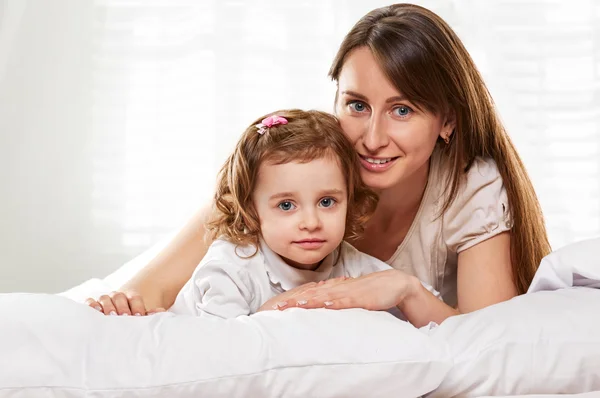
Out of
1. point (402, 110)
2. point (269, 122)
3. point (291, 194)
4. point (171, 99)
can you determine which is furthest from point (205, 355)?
point (171, 99)

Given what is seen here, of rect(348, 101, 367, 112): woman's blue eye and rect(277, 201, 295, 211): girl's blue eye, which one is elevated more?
rect(348, 101, 367, 112): woman's blue eye

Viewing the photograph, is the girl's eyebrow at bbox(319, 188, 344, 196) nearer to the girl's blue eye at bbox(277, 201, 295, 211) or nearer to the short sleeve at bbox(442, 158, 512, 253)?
the girl's blue eye at bbox(277, 201, 295, 211)

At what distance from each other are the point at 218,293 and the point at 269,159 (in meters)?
0.28

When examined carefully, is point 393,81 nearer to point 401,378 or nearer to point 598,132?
point 401,378

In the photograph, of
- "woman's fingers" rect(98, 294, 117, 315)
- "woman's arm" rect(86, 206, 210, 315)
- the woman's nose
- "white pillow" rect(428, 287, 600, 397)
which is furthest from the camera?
"woman's arm" rect(86, 206, 210, 315)

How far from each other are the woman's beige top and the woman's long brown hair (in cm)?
2

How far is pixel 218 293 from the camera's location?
165 cm

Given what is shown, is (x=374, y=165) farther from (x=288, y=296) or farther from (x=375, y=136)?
(x=288, y=296)

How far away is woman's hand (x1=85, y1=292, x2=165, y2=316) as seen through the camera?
1646 millimetres

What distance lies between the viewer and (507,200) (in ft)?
6.72

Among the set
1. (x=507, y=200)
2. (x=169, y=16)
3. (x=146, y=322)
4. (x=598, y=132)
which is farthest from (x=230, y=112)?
(x=146, y=322)

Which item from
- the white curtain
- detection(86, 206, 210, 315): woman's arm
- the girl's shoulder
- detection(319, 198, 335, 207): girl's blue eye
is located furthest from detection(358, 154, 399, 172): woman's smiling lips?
the white curtain

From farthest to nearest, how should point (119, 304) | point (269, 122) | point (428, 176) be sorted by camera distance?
point (428, 176), point (269, 122), point (119, 304)

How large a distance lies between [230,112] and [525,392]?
9.11 feet
